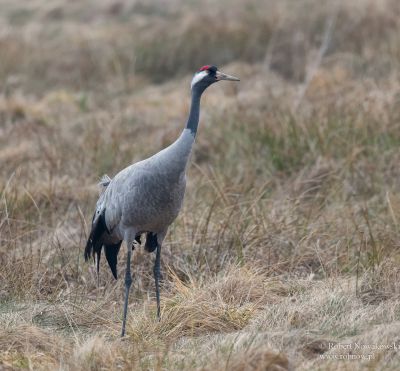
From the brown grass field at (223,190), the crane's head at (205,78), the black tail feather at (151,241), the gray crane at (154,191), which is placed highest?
the crane's head at (205,78)

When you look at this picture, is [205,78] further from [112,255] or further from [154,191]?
[112,255]

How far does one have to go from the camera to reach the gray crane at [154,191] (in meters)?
5.15

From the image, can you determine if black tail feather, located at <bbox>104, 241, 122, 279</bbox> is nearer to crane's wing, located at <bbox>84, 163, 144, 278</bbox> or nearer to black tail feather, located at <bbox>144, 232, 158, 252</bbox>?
crane's wing, located at <bbox>84, 163, 144, 278</bbox>

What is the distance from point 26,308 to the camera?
5.66 meters

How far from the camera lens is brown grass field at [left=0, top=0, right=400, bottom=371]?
4832 mm

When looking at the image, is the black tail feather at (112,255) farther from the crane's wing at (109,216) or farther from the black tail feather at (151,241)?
the black tail feather at (151,241)

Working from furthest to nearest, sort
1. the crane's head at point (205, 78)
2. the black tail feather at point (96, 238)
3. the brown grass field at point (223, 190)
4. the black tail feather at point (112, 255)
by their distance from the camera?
the black tail feather at point (112, 255) → the black tail feather at point (96, 238) → the crane's head at point (205, 78) → the brown grass field at point (223, 190)

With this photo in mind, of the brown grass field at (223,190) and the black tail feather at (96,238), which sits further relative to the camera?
the black tail feather at (96,238)

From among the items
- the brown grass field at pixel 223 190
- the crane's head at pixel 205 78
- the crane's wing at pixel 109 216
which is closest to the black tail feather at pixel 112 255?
the crane's wing at pixel 109 216

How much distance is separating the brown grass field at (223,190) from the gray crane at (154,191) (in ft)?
1.54

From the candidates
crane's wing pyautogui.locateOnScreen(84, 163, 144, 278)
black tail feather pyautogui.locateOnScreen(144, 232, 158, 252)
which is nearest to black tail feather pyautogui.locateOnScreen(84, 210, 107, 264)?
crane's wing pyautogui.locateOnScreen(84, 163, 144, 278)

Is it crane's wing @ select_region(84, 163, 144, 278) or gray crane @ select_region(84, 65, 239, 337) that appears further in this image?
crane's wing @ select_region(84, 163, 144, 278)

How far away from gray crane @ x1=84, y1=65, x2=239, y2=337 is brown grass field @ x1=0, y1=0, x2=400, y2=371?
0.47 metres

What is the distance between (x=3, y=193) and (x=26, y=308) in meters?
1.40
